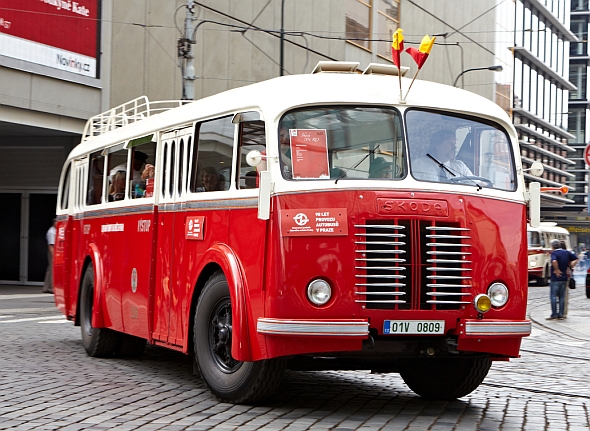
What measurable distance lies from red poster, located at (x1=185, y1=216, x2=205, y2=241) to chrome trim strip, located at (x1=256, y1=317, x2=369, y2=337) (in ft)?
5.49

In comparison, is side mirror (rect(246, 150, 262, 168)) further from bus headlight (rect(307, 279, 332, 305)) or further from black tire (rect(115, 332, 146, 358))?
black tire (rect(115, 332, 146, 358))

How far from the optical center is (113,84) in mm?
27281

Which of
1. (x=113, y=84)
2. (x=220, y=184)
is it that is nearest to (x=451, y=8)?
(x=113, y=84)

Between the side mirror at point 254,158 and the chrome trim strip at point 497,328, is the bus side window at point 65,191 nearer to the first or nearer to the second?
the side mirror at point 254,158

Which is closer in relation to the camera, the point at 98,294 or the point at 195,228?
the point at 195,228

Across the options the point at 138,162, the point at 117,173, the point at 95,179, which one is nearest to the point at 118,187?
the point at 117,173

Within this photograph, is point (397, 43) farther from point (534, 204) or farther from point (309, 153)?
point (534, 204)

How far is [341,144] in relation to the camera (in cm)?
780

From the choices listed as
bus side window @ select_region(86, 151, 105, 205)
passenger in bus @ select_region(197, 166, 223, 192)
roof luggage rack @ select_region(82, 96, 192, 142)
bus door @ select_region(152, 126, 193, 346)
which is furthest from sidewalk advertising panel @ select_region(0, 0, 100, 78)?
passenger in bus @ select_region(197, 166, 223, 192)

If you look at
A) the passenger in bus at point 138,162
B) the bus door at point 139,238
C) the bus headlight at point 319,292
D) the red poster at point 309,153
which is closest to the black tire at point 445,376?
the bus headlight at point 319,292

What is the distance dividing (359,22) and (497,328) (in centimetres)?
3394

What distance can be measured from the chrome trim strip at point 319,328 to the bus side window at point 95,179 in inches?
205

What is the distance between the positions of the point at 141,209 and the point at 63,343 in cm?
362

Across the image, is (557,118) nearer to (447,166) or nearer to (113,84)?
(113,84)
